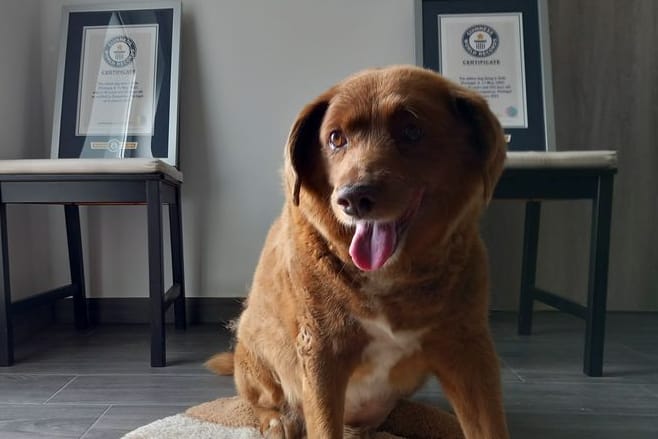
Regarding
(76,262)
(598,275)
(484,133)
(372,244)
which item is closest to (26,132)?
(76,262)

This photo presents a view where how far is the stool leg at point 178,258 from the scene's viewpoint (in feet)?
6.52

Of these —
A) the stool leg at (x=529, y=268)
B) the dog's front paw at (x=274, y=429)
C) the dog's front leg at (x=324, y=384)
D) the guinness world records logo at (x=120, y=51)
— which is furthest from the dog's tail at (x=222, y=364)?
the guinness world records logo at (x=120, y=51)

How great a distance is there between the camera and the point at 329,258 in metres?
0.89

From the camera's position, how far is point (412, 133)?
2.66 ft

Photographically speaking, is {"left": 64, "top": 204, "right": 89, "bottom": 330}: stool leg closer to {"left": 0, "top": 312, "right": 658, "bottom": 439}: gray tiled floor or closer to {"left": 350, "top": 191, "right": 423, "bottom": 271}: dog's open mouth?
{"left": 0, "top": 312, "right": 658, "bottom": 439}: gray tiled floor

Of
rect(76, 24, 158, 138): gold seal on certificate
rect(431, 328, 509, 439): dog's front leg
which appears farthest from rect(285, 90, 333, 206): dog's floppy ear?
rect(76, 24, 158, 138): gold seal on certificate

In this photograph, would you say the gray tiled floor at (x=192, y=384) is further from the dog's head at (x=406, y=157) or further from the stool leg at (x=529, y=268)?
the dog's head at (x=406, y=157)

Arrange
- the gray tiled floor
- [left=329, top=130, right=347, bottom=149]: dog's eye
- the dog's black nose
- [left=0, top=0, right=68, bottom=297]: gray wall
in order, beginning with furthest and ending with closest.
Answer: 1. [left=0, top=0, right=68, bottom=297]: gray wall
2. the gray tiled floor
3. [left=329, top=130, right=347, bottom=149]: dog's eye
4. the dog's black nose

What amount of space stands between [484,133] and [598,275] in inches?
37.1

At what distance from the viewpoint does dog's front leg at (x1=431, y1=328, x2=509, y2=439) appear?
0.87m

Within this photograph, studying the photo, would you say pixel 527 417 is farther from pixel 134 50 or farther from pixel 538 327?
pixel 134 50

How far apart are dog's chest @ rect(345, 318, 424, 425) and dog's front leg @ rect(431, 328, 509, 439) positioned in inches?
2.4

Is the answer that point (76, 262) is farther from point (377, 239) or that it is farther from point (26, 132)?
point (377, 239)

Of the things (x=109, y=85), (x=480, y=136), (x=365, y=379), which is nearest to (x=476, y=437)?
(x=365, y=379)
